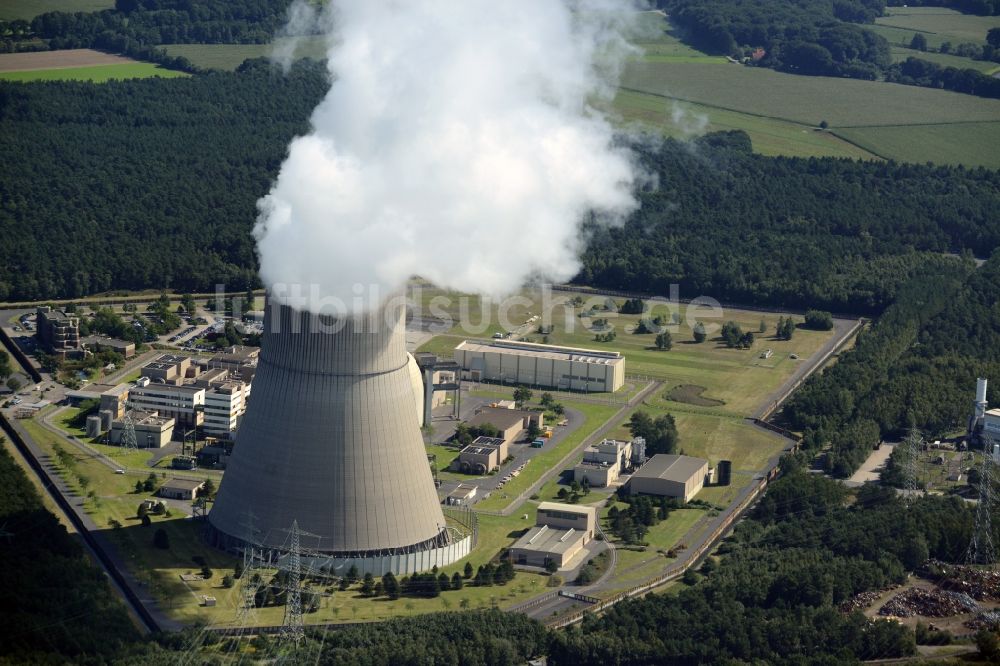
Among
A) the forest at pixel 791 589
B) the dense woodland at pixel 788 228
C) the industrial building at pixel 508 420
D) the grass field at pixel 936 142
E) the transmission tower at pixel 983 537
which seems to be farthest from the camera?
the grass field at pixel 936 142

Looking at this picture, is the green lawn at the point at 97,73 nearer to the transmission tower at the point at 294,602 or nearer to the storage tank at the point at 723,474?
the storage tank at the point at 723,474

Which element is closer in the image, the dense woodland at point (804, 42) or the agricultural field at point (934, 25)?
the dense woodland at point (804, 42)

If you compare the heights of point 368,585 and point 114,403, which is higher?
point 114,403

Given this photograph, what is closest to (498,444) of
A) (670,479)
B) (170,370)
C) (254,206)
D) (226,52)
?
(670,479)

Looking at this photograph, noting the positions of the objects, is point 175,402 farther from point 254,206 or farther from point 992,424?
point 254,206

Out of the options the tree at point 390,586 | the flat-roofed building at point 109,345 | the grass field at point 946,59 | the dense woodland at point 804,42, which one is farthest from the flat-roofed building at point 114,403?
the grass field at point 946,59

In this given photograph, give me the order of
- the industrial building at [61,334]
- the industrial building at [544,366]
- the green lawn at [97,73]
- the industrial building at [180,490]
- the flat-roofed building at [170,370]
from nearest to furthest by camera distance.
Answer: the industrial building at [180,490] → the flat-roofed building at [170,370] → the industrial building at [544,366] → the industrial building at [61,334] → the green lawn at [97,73]
